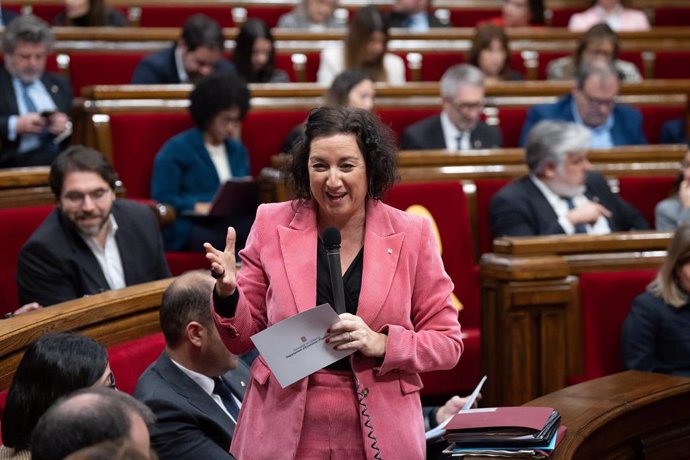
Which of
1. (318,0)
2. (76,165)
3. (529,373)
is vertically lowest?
(529,373)

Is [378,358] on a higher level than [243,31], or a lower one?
lower

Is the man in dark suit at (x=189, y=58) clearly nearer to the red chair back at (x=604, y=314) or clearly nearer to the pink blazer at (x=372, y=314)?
the red chair back at (x=604, y=314)

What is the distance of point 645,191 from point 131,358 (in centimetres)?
152

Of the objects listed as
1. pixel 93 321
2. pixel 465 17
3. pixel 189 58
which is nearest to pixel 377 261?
pixel 93 321

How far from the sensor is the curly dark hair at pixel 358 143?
1259 millimetres

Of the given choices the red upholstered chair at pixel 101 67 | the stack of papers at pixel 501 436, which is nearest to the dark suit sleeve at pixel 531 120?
the red upholstered chair at pixel 101 67

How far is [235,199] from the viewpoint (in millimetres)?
2529

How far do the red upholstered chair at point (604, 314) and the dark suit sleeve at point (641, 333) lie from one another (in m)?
0.07

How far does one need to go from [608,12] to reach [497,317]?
97.0 inches

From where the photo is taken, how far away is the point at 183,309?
5.05 ft

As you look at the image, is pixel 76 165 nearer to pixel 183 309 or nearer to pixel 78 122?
pixel 183 309

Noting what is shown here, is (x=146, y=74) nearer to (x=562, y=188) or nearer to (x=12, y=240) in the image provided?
(x=12, y=240)

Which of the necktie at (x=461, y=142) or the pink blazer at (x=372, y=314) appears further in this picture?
the necktie at (x=461, y=142)

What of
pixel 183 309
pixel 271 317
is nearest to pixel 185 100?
pixel 183 309
